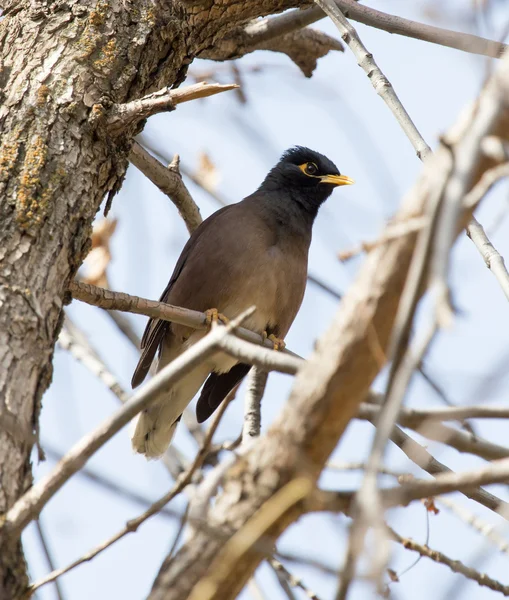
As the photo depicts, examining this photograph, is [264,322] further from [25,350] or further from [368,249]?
[368,249]

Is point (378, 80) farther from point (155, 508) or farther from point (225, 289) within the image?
point (225, 289)

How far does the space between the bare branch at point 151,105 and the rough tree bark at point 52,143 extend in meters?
0.06

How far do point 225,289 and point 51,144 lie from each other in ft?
6.91

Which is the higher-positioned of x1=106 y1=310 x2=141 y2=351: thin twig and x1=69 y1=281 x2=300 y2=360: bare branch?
x1=106 y1=310 x2=141 y2=351: thin twig

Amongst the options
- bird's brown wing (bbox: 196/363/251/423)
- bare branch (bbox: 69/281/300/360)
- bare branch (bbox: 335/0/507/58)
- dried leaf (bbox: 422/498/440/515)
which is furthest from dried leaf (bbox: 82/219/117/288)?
dried leaf (bbox: 422/498/440/515)

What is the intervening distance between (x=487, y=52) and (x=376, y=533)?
72.5 inches

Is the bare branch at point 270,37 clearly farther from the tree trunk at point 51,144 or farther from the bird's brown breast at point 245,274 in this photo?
the bird's brown breast at point 245,274

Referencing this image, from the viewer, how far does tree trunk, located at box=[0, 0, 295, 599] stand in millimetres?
2646

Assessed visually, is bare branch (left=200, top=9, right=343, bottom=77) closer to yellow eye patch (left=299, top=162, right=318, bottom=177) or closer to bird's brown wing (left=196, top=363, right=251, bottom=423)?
yellow eye patch (left=299, top=162, right=318, bottom=177)

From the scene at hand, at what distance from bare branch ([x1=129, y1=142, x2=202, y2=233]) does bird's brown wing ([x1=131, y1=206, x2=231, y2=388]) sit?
229 millimetres

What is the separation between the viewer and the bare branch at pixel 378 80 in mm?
2957

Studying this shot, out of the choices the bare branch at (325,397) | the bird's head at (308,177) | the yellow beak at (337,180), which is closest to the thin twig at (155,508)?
the bare branch at (325,397)

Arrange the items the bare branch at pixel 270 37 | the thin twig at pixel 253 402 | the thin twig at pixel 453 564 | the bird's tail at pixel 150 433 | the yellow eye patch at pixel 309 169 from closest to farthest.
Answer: the thin twig at pixel 453 564
the thin twig at pixel 253 402
the bare branch at pixel 270 37
the bird's tail at pixel 150 433
the yellow eye patch at pixel 309 169

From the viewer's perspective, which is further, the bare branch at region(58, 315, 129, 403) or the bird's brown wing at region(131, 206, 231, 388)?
the bird's brown wing at region(131, 206, 231, 388)
